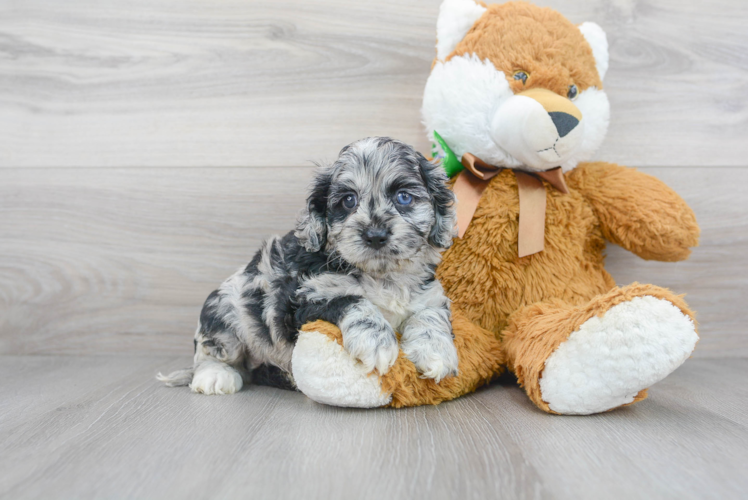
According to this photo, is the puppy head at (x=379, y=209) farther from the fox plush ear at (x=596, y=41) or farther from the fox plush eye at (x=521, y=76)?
the fox plush ear at (x=596, y=41)

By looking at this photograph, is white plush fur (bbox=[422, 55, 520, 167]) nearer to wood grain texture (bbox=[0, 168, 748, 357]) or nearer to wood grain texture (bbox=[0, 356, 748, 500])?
wood grain texture (bbox=[0, 168, 748, 357])

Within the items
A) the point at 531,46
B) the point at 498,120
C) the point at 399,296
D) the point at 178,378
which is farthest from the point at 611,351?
the point at 178,378

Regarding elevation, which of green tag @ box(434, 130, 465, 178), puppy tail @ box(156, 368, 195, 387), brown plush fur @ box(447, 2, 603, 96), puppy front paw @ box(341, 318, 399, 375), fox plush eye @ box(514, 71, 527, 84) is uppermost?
brown plush fur @ box(447, 2, 603, 96)

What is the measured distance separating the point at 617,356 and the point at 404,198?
0.72m

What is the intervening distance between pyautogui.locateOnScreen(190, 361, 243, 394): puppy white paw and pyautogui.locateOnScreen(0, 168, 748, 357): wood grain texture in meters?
0.57

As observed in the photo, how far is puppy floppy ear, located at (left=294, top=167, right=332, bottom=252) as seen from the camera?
164cm

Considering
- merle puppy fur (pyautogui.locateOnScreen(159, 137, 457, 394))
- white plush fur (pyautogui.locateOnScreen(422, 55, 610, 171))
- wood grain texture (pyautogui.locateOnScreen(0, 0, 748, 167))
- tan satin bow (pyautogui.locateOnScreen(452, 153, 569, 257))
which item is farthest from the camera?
wood grain texture (pyautogui.locateOnScreen(0, 0, 748, 167))

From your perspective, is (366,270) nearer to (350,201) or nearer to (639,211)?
(350,201)

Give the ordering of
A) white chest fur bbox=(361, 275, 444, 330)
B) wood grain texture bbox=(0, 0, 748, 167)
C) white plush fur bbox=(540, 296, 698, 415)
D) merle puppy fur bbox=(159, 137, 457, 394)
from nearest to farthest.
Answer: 1. white plush fur bbox=(540, 296, 698, 415)
2. merle puppy fur bbox=(159, 137, 457, 394)
3. white chest fur bbox=(361, 275, 444, 330)
4. wood grain texture bbox=(0, 0, 748, 167)

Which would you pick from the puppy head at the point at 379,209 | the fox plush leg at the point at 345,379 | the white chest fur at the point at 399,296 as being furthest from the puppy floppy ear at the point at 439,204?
the fox plush leg at the point at 345,379

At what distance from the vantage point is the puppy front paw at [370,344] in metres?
1.43

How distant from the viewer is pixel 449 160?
1.91 meters

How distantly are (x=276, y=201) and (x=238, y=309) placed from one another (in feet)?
2.12

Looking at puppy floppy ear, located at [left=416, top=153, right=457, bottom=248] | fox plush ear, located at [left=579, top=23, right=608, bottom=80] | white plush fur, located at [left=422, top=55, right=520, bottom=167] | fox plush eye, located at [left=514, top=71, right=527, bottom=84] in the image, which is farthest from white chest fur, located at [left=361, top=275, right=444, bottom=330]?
fox plush ear, located at [left=579, top=23, right=608, bottom=80]
